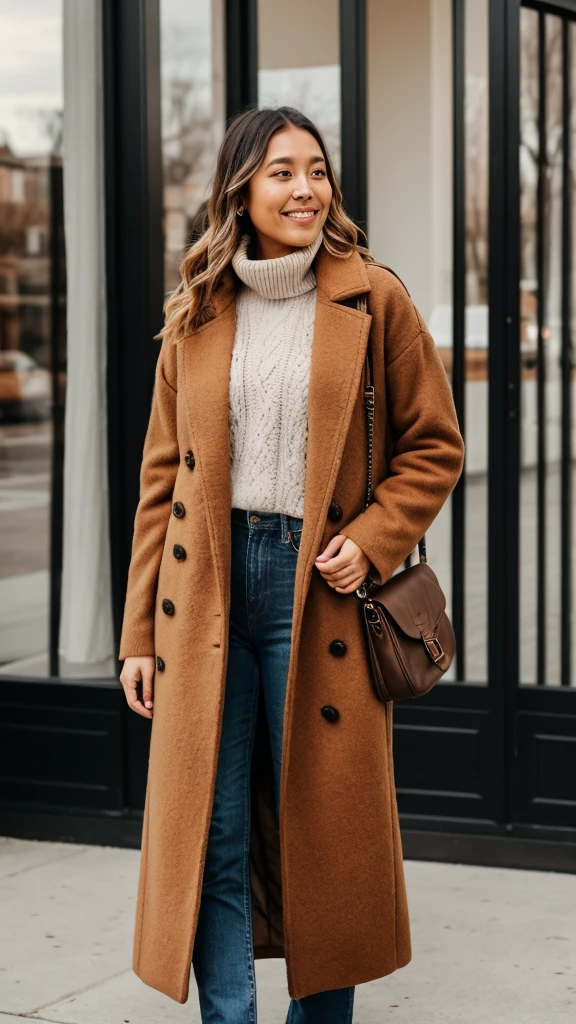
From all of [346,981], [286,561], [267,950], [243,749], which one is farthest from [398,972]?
[286,561]

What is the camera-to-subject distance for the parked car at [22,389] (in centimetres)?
568

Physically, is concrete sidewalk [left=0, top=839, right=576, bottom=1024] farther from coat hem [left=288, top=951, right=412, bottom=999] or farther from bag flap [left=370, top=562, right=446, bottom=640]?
bag flap [left=370, top=562, right=446, bottom=640]

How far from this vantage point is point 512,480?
454 centimetres

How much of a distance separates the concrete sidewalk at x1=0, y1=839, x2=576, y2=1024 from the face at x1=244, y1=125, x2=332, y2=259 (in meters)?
1.86

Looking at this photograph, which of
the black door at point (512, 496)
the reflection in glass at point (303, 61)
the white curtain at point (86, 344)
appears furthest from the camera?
the white curtain at point (86, 344)

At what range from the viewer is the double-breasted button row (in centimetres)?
279

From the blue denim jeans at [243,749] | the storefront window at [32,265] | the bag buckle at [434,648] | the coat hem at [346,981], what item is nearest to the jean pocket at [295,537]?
the blue denim jeans at [243,749]

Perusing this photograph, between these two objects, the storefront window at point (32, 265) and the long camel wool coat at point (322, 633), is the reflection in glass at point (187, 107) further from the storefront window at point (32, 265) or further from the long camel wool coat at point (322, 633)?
the long camel wool coat at point (322, 633)

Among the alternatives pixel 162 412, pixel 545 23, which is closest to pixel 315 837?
pixel 162 412

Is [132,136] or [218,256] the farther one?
[132,136]

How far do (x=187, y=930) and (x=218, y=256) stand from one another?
4.34 feet

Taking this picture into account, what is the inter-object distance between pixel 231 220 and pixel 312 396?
410mm

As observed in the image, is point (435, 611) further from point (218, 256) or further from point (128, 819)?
point (128, 819)

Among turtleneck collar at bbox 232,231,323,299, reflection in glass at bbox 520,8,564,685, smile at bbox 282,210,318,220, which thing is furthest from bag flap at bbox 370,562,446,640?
reflection in glass at bbox 520,8,564,685
